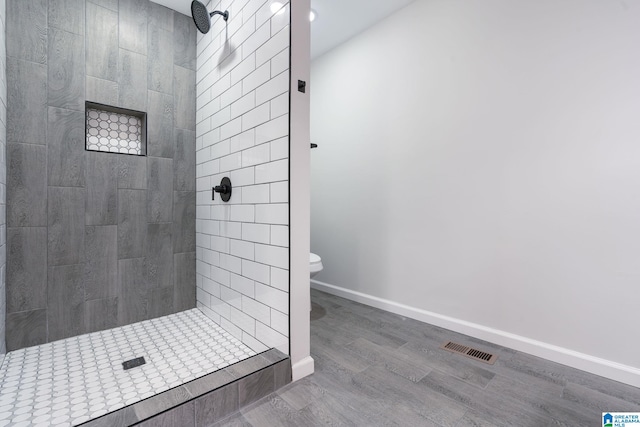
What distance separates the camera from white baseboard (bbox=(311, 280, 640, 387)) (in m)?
1.53

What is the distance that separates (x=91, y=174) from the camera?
75.6 inches

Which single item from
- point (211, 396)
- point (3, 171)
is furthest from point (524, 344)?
point (3, 171)

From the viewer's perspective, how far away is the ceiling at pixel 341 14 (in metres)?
2.34

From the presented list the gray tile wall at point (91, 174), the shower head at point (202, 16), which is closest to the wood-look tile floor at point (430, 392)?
the gray tile wall at point (91, 174)

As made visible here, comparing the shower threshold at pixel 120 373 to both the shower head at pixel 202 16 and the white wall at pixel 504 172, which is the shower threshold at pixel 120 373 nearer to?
the white wall at pixel 504 172

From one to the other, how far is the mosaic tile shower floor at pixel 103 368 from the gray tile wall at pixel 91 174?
0.22m

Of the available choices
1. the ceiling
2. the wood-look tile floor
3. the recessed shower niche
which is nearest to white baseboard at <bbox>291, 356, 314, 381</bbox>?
the wood-look tile floor

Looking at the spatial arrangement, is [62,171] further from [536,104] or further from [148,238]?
[536,104]

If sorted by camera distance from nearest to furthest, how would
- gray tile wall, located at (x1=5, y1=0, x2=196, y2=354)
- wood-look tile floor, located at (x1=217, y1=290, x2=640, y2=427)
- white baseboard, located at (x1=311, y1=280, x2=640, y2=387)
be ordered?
wood-look tile floor, located at (x1=217, y1=290, x2=640, y2=427)
white baseboard, located at (x1=311, y1=280, x2=640, y2=387)
gray tile wall, located at (x1=5, y1=0, x2=196, y2=354)

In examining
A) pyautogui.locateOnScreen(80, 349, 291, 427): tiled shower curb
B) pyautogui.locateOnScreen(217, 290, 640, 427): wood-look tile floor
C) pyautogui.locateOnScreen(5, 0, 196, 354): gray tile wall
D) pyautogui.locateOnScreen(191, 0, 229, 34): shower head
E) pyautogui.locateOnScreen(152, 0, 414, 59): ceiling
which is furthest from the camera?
pyautogui.locateOnScreen(152, 0, 414, 59): ceiling

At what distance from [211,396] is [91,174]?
1.64 m

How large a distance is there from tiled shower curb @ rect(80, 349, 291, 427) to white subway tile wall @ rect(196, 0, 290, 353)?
0.14 metres

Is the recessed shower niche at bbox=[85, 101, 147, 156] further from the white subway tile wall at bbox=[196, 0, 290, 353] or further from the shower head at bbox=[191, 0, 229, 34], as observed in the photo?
the shower head at bbox=[191, 0, 229, 34]

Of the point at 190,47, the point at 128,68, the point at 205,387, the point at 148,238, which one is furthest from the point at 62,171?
the point at 205,387
